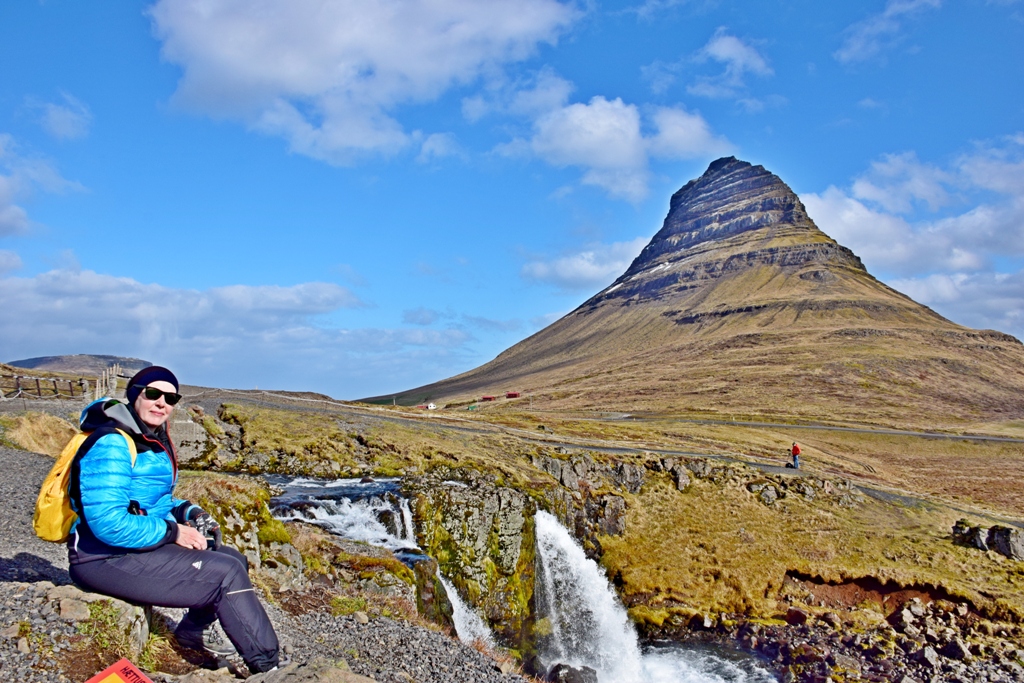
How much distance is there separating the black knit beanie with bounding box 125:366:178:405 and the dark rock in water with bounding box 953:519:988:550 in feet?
144

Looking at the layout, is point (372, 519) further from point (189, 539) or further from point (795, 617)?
point (795, 617)

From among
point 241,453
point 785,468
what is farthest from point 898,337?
point 241,453

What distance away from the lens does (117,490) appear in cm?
774

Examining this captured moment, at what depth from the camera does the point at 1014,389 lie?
15138cm

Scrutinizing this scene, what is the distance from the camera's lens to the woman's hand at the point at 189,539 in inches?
328

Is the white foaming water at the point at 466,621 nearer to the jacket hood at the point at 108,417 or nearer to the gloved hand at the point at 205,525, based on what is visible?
the gloved hand at the point at 205,525

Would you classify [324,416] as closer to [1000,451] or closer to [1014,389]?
[1000,451]

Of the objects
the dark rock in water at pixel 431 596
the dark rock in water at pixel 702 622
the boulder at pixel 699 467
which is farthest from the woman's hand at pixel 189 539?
the boulder at pixel 699 467

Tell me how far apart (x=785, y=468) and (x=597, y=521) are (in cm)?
2622

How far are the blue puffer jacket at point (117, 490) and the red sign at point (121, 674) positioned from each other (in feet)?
4.45

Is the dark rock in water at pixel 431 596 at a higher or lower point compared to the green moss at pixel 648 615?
higher

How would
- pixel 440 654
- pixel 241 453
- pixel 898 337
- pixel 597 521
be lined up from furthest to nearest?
pixel 898 337 → pixel 597 521 → pixel 241 453 → pixel 440 654

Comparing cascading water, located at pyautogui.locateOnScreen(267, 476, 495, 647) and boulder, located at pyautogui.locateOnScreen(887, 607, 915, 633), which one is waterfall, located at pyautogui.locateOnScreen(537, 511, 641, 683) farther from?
boulder, located at pyautogui.locateOnScreen(887, 607, 915, 633)

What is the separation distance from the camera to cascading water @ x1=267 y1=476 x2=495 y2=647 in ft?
74.6
